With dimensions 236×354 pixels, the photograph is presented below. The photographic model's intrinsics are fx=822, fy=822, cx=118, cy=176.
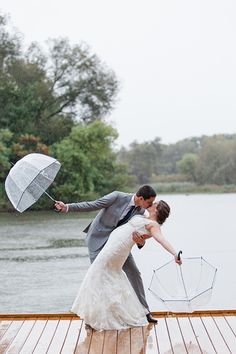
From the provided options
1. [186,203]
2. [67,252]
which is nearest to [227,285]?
[67,252]

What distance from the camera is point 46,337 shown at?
4.44m

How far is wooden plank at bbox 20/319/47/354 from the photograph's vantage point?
13.8 ft

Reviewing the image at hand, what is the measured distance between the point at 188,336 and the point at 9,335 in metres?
0.98

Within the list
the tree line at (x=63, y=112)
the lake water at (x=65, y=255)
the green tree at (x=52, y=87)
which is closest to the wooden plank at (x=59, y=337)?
the lake water at (x=65, y=255)

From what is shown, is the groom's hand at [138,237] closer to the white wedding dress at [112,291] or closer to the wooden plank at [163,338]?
the white wedding dress at [112,291]

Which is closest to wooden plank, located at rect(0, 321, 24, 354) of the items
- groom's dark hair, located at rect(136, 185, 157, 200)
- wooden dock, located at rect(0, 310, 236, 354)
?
wooden dock, located at rect(0, 310, 236, 354)

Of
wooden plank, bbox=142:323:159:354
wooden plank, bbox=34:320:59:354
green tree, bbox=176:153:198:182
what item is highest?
wooden plank, bbox=34:320:59:354

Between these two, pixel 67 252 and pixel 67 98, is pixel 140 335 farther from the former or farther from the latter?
pixel 67 98

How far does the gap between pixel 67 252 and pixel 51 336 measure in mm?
7697

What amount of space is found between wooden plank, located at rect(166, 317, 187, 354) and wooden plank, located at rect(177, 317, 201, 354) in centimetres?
2

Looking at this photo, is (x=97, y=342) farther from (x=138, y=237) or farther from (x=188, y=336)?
(x=138, y=237)

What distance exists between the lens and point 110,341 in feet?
14.1

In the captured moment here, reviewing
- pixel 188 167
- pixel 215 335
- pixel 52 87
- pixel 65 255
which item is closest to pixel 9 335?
pixel 215 335

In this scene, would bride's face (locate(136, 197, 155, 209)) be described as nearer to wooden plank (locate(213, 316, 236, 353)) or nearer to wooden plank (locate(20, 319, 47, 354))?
wooden plank (locate(213, 316, 236, 353))
